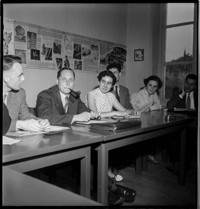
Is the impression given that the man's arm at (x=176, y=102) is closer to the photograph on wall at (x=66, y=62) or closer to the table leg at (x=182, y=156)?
the table leg at (x=182, y=156)

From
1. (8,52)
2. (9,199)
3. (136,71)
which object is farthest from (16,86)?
(136,71)

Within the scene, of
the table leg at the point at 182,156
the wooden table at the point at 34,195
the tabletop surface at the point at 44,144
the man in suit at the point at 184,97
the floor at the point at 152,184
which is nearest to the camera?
the wooden table at the point at 34,195

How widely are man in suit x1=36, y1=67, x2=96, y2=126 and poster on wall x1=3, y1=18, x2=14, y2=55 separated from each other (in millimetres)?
833

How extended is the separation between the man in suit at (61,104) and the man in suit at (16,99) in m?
0.13

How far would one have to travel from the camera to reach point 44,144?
3.21 ft

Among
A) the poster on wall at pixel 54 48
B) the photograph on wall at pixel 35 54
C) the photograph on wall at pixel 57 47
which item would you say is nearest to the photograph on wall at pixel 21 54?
the poster on wall at pixel 54 48

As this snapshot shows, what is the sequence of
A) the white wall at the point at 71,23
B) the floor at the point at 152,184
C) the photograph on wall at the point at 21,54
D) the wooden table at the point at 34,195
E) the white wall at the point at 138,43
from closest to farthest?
the wooden table at the point at 34,195, the floor at the point at 152,184, the photograph on wall at the point at 21,54, the white wall at the point at 71,23, the white wall at the point at 138,43

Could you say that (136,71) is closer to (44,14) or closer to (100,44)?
(100,44)

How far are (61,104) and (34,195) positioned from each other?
1.24 m

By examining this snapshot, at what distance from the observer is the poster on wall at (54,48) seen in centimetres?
252

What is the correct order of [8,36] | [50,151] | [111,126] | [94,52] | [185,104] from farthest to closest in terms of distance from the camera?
[94,52] < [185,104] < [8,36] < [111,126] < [50,151]

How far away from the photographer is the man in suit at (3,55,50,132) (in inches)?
47.8

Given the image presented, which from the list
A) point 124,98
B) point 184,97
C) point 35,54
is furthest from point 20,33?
point 184,97

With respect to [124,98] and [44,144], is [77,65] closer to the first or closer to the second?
[124,98]
